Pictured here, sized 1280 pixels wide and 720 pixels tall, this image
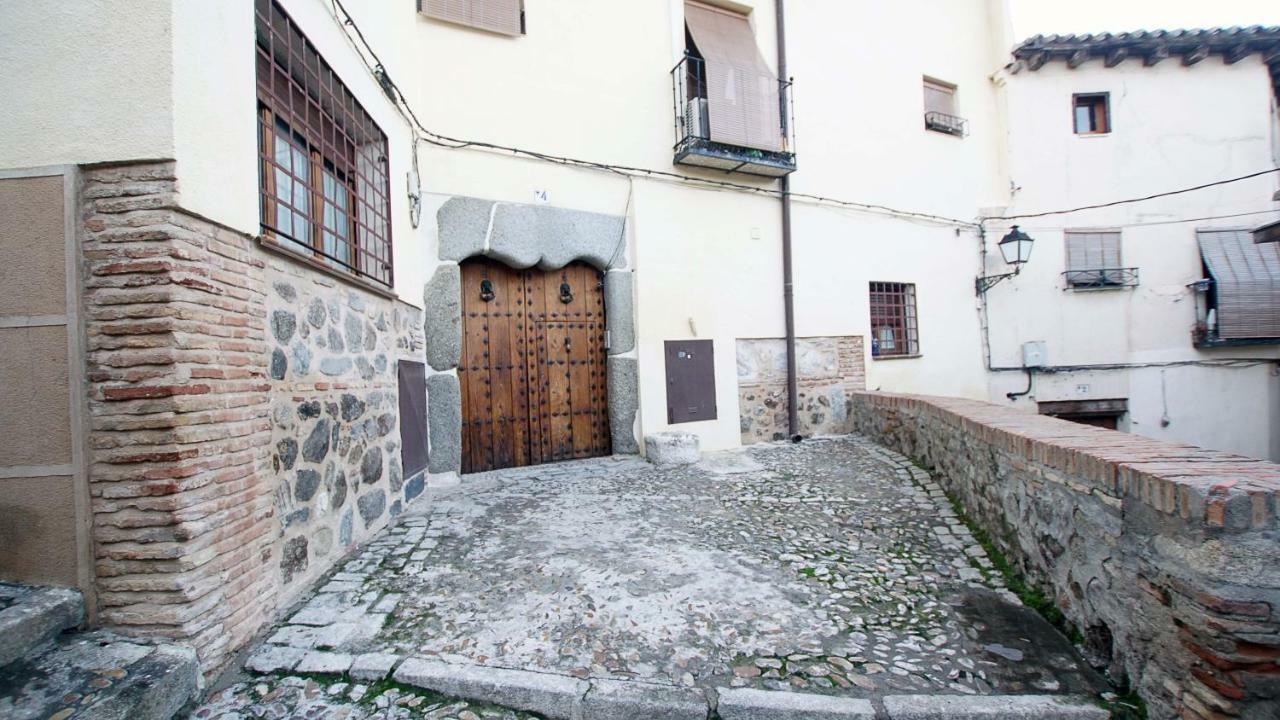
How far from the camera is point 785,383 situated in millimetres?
6520

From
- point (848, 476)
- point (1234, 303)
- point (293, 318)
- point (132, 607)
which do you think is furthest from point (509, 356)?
point (1234, 303)

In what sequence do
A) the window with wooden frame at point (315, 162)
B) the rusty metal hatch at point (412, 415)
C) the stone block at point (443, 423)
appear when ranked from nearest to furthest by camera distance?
the window with wooden frame at point (315, 162), the rusty metal hatch at point (412, 415), the stone block at point (443, 423)

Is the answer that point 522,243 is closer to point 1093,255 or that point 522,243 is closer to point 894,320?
point 894,320

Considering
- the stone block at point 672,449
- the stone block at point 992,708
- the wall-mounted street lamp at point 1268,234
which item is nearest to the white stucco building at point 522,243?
the stone block at point 672,449

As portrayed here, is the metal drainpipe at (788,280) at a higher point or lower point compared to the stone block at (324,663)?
higher

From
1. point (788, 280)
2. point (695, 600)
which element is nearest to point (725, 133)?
point (788, 280)

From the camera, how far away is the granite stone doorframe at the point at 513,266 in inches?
180

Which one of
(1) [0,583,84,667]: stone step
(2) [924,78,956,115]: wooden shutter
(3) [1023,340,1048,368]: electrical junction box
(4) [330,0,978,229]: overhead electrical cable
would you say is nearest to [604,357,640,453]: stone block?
(4) [330,0,978,229]: overhead electrical cable

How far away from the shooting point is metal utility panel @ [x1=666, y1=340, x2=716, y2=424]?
5.73 meters

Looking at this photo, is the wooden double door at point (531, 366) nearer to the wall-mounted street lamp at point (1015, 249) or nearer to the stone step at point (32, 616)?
the stone step at point (32, 616)

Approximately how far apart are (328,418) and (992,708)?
3.04 meters

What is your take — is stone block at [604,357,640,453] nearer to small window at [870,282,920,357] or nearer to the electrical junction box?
small window at [870,282,920,357]

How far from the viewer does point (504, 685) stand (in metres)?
1.86

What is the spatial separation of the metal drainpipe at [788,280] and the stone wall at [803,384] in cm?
9
